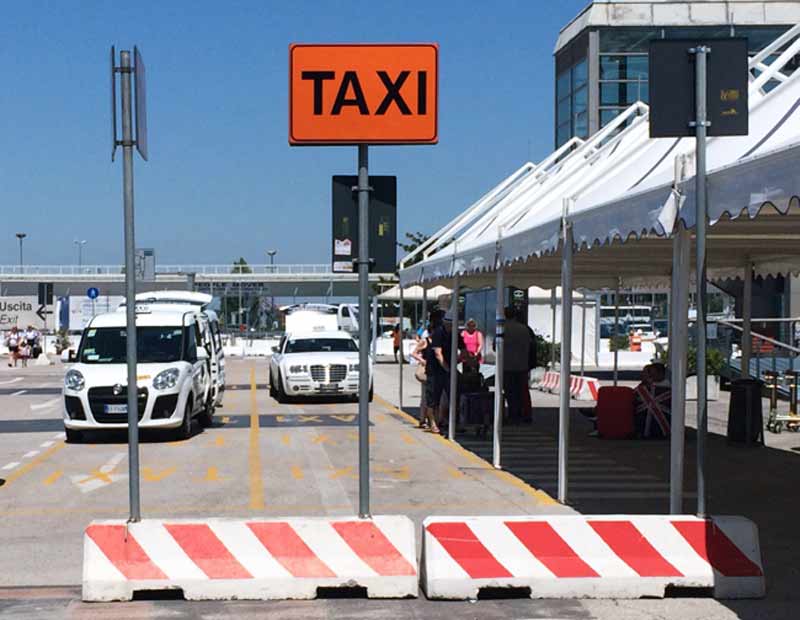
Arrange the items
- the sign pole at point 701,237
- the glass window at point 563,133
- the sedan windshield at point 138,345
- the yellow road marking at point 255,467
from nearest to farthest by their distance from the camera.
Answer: the sign pole at point 701,237
the yellow road marking at point 255,467
the sedan windshield at point 138,345
the glass window at point 563,133

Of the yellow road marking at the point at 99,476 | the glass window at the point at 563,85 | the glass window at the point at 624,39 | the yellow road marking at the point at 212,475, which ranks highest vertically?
the glass window at the point at 624,39

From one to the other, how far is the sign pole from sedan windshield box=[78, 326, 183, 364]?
12.7 metres

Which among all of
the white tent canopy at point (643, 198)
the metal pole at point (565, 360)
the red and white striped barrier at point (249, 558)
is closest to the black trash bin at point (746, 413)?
the white tent canopy at point (643, 198)

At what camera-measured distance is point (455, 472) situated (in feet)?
48.6

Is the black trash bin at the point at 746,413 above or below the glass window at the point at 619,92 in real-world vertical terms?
below

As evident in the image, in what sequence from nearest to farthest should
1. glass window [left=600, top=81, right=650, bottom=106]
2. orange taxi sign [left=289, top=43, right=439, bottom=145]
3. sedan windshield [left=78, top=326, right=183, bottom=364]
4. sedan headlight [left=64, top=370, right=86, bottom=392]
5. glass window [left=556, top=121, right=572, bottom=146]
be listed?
orange taxi sign [left=289, top=43, right=439, bottom=145], sedan headlight [left=64, top=370, right=86, bottom=392], sedan windshield [left=78, top=326, right=183, bottom=364], glass window [left=600, top=81, right=650, bottom=106], glass window [left=556, top=121, right=572, bottom=146]

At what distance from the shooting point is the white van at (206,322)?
21859mm

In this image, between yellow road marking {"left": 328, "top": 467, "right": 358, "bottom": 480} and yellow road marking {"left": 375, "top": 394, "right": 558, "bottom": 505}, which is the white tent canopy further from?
yellow road marking {"left": 328, "top": 467, "right": 358, "bottom": 480}

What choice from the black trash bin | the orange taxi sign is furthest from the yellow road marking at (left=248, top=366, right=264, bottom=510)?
the black trash bin

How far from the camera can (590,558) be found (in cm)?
812

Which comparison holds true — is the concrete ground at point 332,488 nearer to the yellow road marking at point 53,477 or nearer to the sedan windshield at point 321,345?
the yellow road marking at point 53,477

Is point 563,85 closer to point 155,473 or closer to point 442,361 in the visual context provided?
point 442,361

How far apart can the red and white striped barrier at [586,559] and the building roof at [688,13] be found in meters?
40.8

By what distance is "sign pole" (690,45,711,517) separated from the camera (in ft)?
25.2
